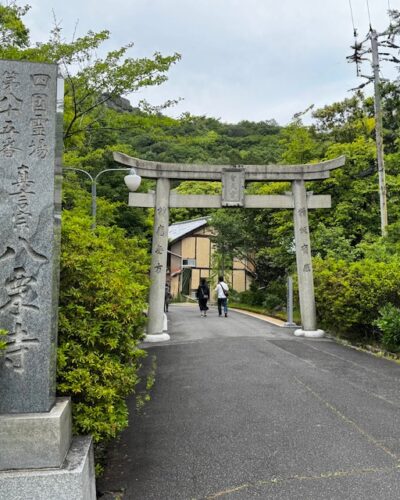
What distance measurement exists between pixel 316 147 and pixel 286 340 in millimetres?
12514

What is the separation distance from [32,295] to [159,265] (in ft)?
28.6

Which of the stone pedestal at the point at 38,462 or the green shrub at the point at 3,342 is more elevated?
the green shrub at the point at 3,342

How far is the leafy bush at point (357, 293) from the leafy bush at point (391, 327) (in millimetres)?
645

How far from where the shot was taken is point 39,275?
312 centimetres

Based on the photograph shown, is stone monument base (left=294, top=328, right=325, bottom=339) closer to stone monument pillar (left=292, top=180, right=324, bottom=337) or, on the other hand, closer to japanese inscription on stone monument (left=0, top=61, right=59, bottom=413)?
stone monument pillar (left=292, top=180, right=324, bottom=337)

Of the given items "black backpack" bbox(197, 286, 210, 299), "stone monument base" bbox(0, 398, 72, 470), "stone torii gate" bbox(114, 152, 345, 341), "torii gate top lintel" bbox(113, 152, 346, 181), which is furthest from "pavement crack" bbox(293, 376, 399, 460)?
"black backpack" bbox(197, 286, 210, 299)

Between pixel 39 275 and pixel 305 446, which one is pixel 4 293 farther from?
pixel 305 446

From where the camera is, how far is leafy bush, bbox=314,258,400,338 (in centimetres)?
1001

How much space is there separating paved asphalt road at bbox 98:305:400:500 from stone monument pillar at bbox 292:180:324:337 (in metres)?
3.67

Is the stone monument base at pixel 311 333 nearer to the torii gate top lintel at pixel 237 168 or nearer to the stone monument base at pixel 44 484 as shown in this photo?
the torii gate top lintel at pixel 237 168

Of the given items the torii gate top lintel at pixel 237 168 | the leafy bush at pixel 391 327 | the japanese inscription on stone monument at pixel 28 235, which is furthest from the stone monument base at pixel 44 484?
the torii gate top lintel at pixel 237 168

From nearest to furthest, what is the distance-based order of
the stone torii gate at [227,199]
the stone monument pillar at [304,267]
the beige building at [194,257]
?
the stone torii gate at [227,199] < the stone monument pillar at [304,267] < the beige building at [194,257]

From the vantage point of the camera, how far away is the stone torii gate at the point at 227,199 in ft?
38.8

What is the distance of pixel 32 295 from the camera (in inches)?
122
